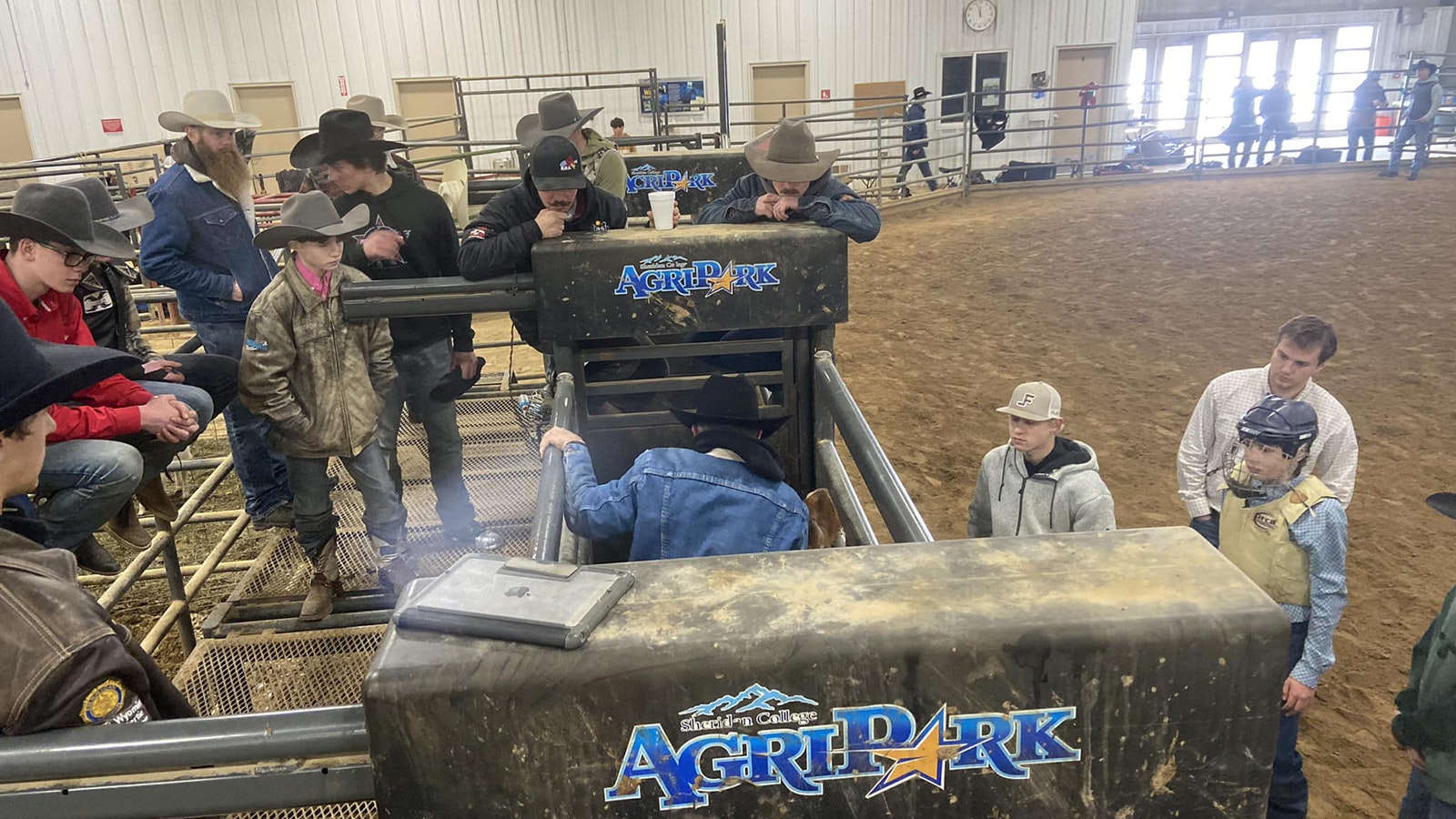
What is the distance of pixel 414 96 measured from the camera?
18.4 meters

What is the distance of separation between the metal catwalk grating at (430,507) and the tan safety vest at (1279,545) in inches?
116

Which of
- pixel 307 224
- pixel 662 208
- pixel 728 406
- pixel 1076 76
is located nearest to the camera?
pixel 728 406

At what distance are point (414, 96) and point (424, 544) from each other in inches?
647

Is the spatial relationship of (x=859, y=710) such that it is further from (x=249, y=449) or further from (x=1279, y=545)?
(x=249, y=449)

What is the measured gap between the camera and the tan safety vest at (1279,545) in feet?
10.4

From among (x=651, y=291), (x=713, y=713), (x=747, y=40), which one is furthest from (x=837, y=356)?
(x=747, y=40)

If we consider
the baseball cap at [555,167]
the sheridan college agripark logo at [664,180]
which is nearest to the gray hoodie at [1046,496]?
the baseball cap at [555,167]

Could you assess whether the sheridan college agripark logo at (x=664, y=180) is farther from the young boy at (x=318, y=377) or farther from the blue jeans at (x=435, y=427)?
the young boy at (x=318, y=377)

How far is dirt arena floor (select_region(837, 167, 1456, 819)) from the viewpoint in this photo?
186 inches

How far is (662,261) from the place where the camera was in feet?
10.2

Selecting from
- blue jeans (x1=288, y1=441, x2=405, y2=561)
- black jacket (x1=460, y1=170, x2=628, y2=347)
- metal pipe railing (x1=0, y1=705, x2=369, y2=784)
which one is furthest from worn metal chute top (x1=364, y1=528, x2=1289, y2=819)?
blue jeans (x1=288, y1=441, x2=405, y2=561)

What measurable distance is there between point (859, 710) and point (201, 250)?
13.5 feet

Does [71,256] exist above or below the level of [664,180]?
above

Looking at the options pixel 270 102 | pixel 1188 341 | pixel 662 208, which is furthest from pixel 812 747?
pixel 270 102
